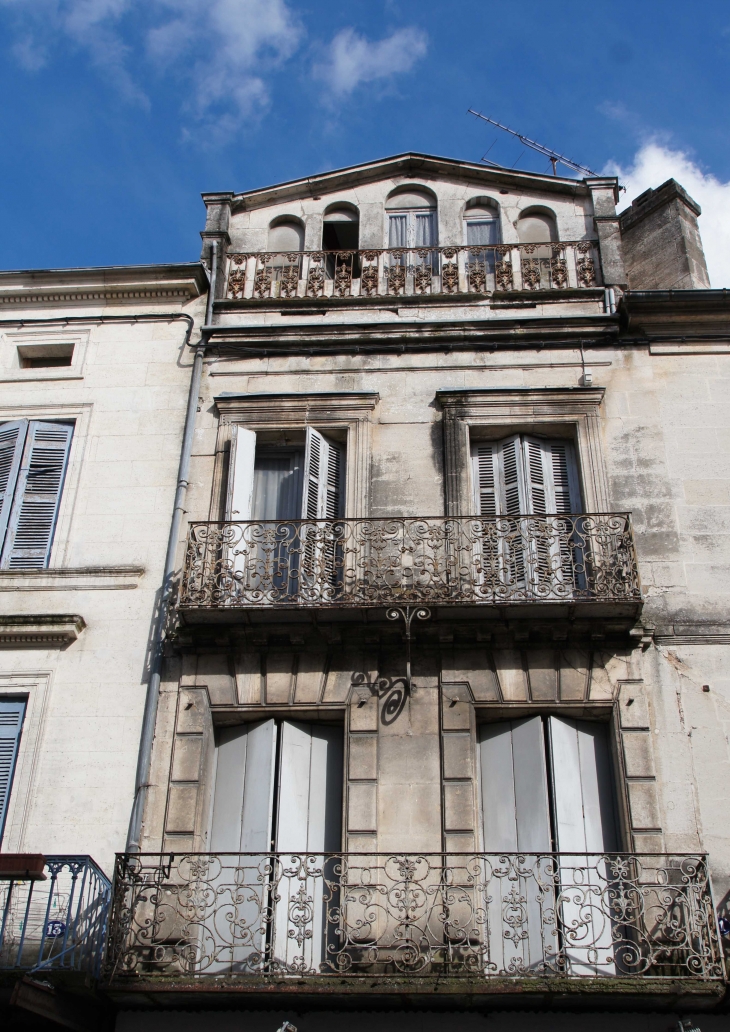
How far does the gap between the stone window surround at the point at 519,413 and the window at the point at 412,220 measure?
9.27 feet

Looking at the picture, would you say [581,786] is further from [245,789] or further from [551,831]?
[245,789]

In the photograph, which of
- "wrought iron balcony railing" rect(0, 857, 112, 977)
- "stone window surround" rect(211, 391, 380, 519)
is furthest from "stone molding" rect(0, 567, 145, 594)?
"wrought iron balcony railing" rect(0, 857, 112, 977)

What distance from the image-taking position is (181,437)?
12797mm

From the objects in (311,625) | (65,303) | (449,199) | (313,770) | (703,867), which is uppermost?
(449,199)

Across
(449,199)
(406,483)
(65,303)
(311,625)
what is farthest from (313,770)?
(449,199)

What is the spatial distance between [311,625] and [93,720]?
91.3 inches

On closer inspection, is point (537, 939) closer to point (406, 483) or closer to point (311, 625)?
point (311, 625)

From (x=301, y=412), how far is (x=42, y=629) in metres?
3.76

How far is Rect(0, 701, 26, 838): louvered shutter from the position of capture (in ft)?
34.7

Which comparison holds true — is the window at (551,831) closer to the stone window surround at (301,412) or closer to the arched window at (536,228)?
the stone window surround at (301,412)

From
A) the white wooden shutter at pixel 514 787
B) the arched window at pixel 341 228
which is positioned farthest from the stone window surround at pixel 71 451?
the white wooden shutter at pixel 514 787

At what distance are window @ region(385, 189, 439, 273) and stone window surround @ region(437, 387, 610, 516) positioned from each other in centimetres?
283

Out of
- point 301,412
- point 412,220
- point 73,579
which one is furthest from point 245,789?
point 412,220

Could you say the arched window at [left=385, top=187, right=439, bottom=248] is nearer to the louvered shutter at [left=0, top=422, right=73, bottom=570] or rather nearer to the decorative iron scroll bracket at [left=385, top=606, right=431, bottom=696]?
the louvered shutter at [left=0, top=422, right=73, bottom=570]
